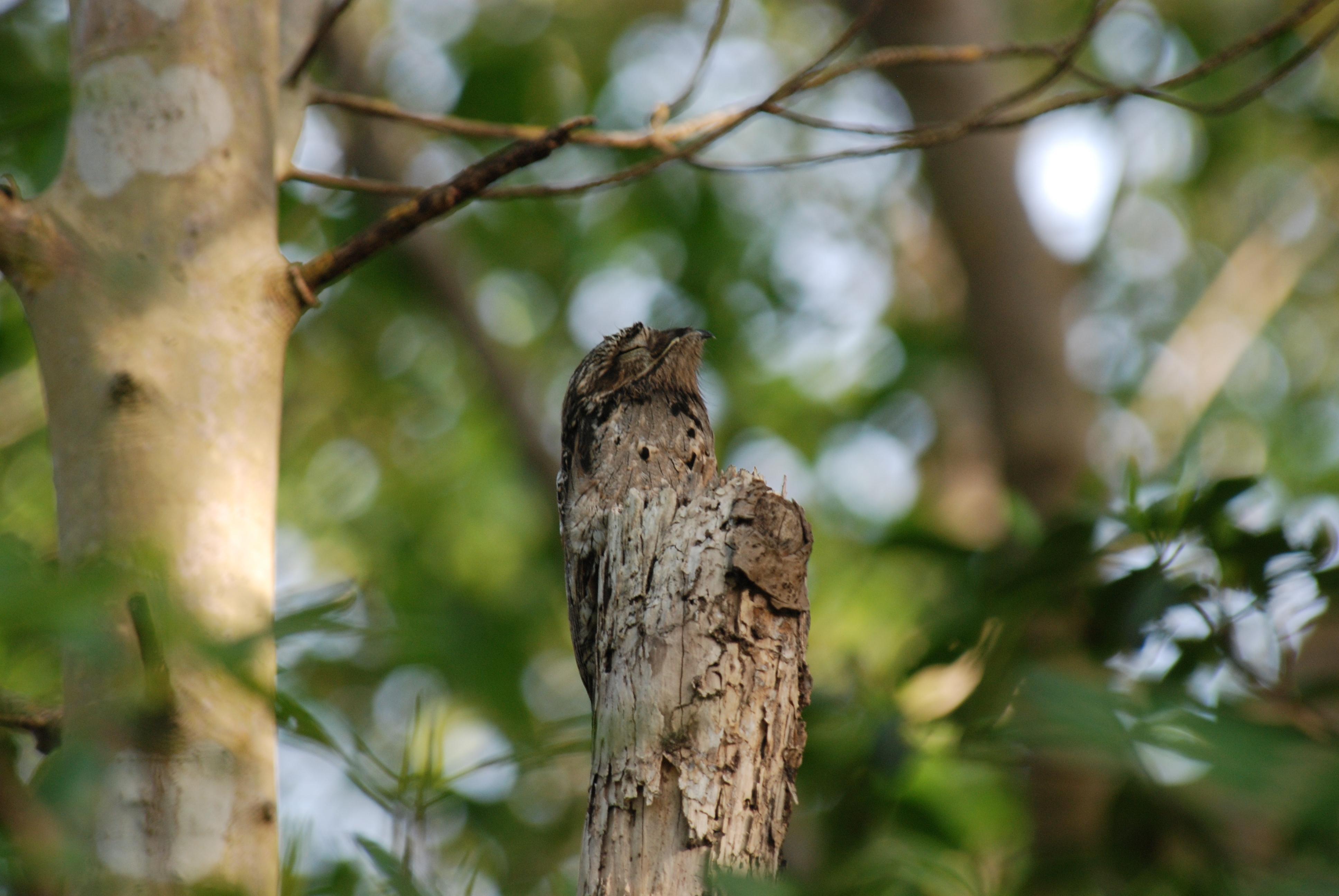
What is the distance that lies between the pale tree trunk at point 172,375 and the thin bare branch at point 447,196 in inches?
7.2

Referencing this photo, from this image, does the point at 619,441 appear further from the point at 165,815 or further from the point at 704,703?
the point at 165,815

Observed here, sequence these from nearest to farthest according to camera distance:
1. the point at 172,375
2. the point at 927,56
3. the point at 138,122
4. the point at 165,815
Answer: the point at 165,815 → the point at 172,375 → the point at 138,122 → the point at 927,56

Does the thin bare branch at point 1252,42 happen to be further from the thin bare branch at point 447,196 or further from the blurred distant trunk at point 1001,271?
the blurred distant trunk at point 1001,271

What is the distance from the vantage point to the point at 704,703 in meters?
1.87

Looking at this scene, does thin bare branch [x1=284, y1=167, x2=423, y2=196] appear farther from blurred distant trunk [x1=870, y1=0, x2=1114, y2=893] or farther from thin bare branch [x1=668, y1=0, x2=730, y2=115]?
blurred distant trunk [x1=870, y1=0, x2=1114, y2=893]

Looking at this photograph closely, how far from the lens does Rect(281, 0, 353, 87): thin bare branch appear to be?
7.84ft

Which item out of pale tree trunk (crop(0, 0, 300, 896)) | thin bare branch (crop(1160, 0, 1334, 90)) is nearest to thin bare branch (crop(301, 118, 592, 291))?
pale tree trunk (crop(0, 0, 300, 896))

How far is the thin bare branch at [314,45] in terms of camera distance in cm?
239

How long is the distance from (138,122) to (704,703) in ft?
5.38

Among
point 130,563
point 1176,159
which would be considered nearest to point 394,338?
point 130,563

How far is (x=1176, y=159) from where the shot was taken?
9.63 metres

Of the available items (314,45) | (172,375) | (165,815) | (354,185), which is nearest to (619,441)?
(354,185)

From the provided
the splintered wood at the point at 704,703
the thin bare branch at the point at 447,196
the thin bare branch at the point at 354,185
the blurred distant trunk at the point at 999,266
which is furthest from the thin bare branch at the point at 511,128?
the blurred distant trunk at the point at 999,266

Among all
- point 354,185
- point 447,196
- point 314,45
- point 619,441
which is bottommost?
point 619,441
